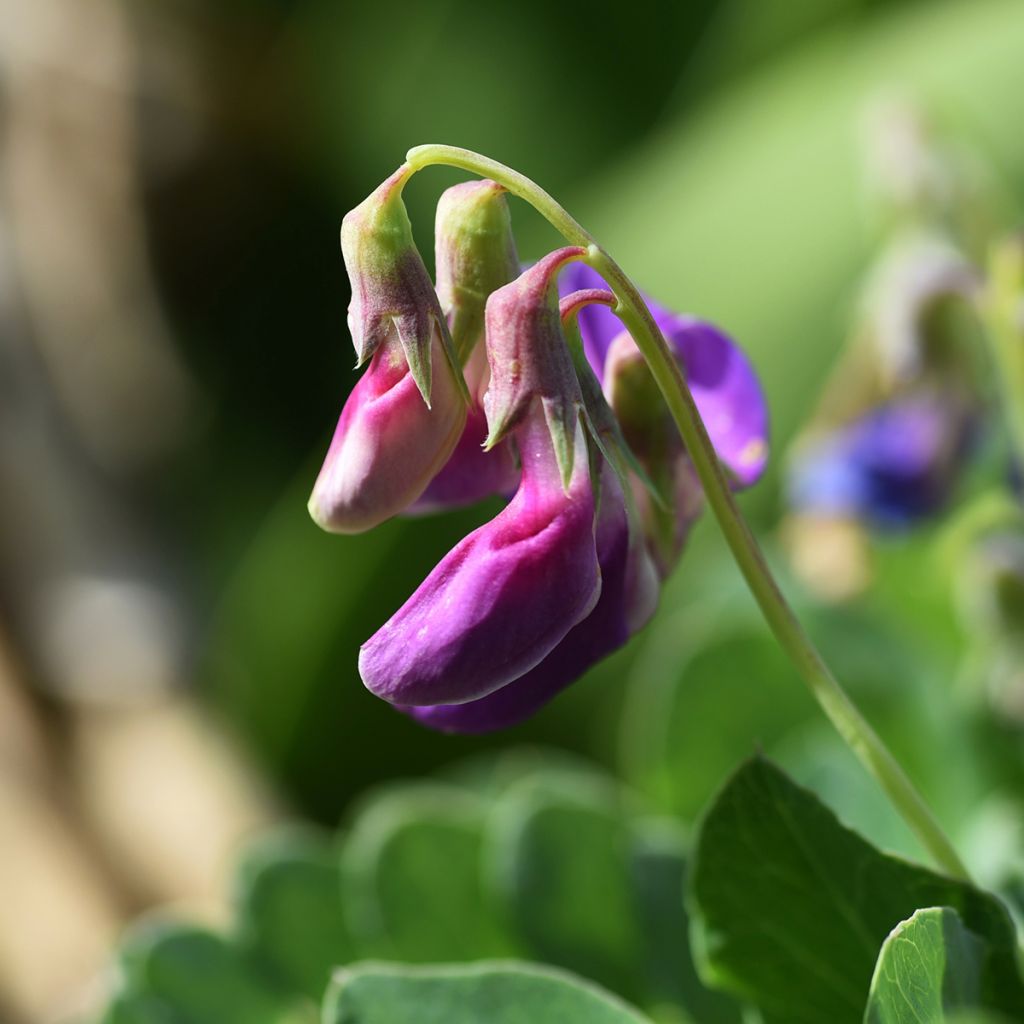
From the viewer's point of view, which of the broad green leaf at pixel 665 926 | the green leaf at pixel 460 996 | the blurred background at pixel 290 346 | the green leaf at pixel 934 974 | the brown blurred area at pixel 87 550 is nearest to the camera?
the green leaf at pixel 934 974

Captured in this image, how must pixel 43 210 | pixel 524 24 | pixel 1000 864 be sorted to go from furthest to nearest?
pixel 43 210 → pixel 524 24 → pixel 1000 864

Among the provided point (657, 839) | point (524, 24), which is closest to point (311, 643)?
point (524, 24)

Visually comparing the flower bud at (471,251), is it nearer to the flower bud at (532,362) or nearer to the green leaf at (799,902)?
the flower bud at (532,362)

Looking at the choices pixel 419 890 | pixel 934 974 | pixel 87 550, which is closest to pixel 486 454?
pixel 934 974

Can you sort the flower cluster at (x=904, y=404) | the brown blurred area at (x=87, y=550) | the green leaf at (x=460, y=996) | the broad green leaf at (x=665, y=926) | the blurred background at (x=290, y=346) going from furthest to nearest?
1. the brown blurred area at (x=87, y=550)
2. the blurred background at (x=290, y=346)
3. the flower cluster at (x=904, y=404)
4. the broad green leaf at (x=665, y=926)
5. the green leaf at (x=460, y=996)

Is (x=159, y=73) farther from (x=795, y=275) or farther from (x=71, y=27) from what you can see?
(x=795, y=275)

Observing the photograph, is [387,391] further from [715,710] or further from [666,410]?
[715,710]

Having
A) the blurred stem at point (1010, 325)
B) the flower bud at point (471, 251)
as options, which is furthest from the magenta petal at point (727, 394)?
the blurred stem at point (1010, 325)
